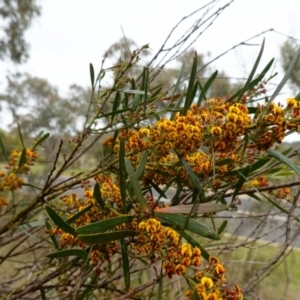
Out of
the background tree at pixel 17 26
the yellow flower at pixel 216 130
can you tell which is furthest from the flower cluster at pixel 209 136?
the background tree at pixel 17 26

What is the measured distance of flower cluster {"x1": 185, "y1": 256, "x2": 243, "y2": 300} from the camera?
11.9 inches

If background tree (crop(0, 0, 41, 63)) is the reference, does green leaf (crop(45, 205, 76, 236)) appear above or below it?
below

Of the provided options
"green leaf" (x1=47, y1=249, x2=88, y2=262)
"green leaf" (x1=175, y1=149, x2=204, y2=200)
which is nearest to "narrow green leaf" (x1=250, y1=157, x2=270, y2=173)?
"green leaf" (x1=175, y1=149, x2=204, y2=200)

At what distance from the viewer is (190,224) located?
343mm

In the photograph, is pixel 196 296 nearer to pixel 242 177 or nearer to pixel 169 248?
pixel 169 248

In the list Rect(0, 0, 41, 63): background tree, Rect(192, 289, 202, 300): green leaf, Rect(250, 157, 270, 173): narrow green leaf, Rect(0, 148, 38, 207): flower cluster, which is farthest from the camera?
Rect(0, 0, 41, 63): background tree

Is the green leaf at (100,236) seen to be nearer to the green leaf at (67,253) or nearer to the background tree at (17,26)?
the green leaf at (67,253)

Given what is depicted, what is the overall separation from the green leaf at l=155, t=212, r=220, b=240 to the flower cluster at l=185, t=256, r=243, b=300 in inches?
0.8

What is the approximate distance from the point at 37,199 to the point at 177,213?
0.67 feet

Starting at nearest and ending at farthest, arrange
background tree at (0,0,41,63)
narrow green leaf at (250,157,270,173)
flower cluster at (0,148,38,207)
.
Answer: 1. narrow green leaf at (250,157,270,173)
2. flower cluster at (0,148,38,207)
3. background tree at (0,0,41,63)

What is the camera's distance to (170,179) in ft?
1.45

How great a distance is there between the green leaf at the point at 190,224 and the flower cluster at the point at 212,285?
0.02 metres

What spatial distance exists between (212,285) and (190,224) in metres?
0.06

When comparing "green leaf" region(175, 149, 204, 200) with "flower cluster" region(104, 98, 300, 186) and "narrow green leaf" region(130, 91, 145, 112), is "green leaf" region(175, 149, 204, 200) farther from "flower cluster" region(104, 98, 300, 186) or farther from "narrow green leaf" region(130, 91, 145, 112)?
"narrow green leaf" region(130, 91, 145, 112)
